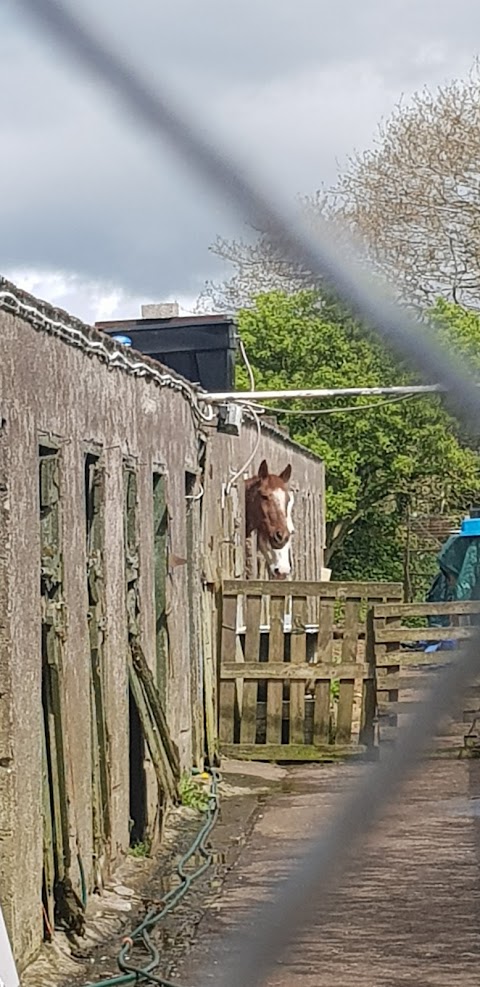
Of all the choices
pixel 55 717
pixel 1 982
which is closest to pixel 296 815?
pixel 55 717

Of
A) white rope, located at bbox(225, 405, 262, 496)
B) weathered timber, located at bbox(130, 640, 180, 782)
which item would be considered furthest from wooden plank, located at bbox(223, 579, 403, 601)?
weathered timber, located at bbox(130, 640, 180, 782)

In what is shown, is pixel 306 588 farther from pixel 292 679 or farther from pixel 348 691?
pixel 348 691

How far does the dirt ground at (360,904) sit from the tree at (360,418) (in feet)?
4.18

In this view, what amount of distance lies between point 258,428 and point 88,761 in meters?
7.45

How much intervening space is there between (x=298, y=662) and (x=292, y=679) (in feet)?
0.55

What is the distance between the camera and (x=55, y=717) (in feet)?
21.8

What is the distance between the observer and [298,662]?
1199 cm

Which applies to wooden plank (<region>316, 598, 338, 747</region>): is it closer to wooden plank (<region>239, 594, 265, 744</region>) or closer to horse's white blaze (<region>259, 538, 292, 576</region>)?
wooden plank (<region>239, 594, 265, 744</region>)

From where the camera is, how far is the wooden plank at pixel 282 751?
11.8 m

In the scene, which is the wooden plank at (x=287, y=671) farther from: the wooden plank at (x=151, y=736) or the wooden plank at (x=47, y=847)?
the wooden plank at (x=47, y=847)

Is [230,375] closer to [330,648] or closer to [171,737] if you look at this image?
[330,648]

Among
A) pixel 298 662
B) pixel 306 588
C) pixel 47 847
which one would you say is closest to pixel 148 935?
pixel 47 847

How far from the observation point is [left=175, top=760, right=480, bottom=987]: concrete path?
587 cm

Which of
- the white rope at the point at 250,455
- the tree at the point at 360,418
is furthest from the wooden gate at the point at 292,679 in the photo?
the white rope at the point at 250,455
